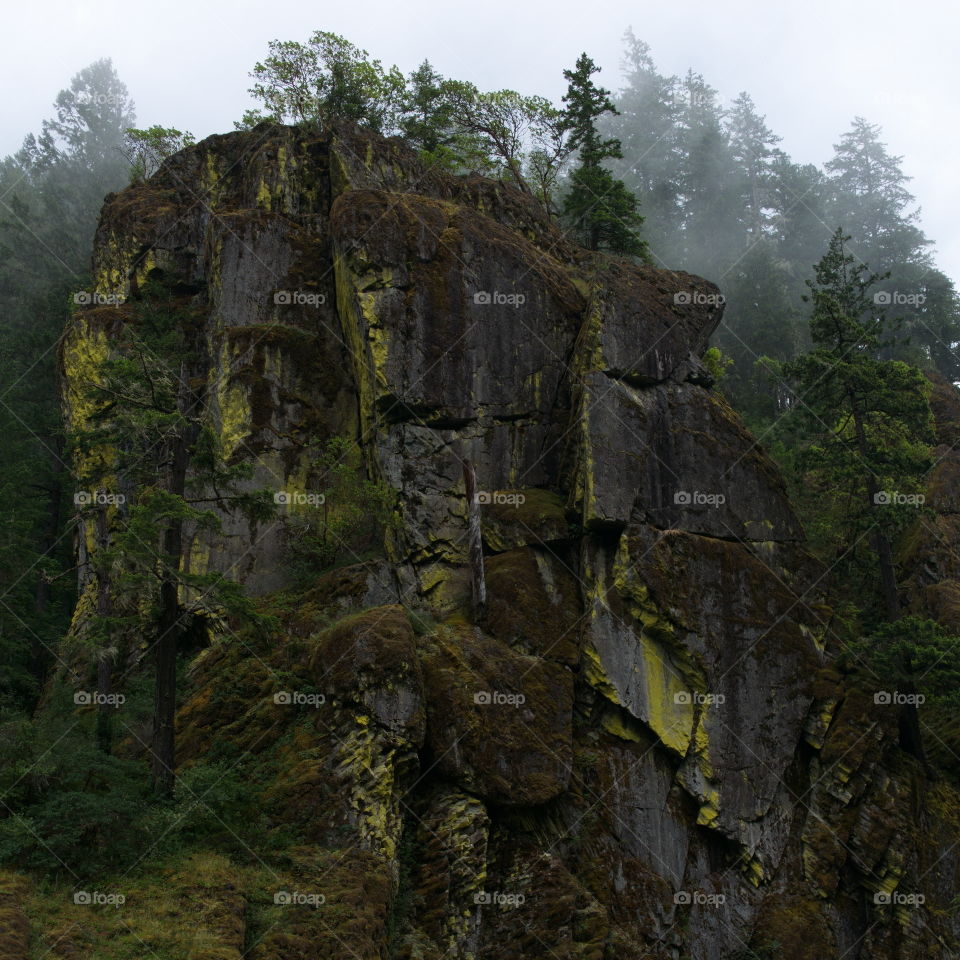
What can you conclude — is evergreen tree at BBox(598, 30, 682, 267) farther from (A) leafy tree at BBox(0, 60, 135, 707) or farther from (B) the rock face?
(A) leafy tree at BBox(0, 60, 135, 707)

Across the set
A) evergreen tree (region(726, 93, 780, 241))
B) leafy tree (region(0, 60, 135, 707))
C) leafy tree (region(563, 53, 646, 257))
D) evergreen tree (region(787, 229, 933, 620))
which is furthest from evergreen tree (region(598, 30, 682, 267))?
leafy tree (region(0, 60, 135, 707))

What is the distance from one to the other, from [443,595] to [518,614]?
206cm

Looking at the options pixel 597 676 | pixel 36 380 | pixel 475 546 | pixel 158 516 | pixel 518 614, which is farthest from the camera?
pixel 36 380

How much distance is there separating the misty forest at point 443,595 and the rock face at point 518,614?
0.29ft

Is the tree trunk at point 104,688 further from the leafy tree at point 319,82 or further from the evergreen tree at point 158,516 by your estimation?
the leafy tree at point 319,82

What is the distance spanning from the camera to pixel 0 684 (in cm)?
1991

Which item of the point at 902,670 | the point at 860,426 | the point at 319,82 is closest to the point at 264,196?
the point at 319,82

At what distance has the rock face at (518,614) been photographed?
48.0 feet

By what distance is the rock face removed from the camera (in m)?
14.6

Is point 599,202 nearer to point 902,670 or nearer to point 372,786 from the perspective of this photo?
point 902,670

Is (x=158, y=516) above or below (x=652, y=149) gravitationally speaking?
below

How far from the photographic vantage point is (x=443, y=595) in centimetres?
1917

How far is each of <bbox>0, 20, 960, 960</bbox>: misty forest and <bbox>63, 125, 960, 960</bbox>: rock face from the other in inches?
3.5

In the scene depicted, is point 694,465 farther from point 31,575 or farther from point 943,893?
point 31,575
